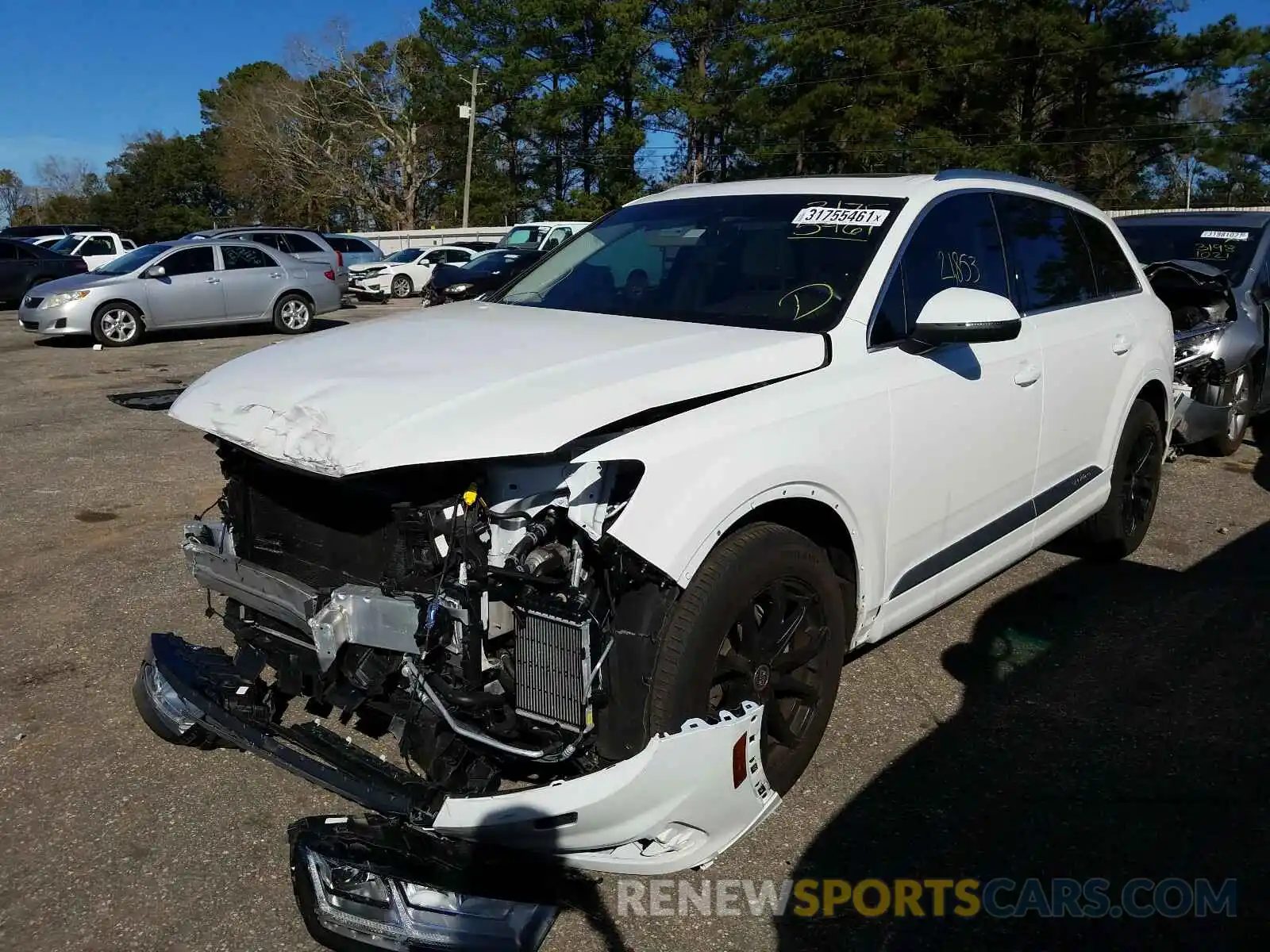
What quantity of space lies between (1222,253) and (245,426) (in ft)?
25.6

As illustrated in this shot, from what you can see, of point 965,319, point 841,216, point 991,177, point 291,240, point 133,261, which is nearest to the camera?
point 965,319

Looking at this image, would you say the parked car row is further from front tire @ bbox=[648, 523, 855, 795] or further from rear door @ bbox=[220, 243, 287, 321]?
rear door @ bbox=[220, 243, 287, 321]

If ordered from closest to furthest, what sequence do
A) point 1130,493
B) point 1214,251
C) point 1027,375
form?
point 1027,375, point 1130,493, point 1214,251

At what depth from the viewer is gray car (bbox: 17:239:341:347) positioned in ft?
50.1

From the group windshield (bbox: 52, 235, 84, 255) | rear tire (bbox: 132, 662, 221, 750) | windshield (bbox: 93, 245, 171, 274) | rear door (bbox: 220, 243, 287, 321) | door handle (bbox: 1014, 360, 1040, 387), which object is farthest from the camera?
windshield (bbox: 52, 235, 84, 255)

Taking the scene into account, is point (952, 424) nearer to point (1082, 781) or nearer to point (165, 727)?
point (1082, 781)

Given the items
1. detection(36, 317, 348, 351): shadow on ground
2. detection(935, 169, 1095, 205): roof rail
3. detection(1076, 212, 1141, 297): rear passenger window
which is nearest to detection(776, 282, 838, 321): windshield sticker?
detection(935, 169, 1095, 205): roof rail

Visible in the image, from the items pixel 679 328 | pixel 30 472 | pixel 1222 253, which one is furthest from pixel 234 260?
pixel 679 328

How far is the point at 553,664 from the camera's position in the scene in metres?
2.69

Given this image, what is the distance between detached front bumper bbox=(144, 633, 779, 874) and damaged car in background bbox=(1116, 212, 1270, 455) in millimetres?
5316

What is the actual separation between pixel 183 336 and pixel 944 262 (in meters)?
15.8

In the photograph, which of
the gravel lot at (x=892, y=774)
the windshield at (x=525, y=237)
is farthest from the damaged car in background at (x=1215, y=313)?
the windshield at (x=525, y=237)

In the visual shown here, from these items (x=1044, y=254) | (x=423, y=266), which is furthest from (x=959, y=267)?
(x=423, y=266)

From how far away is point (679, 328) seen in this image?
11.5 feet
